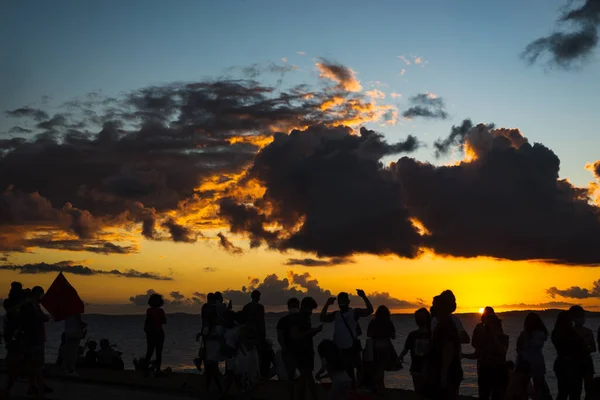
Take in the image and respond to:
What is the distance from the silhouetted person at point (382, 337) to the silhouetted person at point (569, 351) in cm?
336

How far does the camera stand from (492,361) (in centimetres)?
1325

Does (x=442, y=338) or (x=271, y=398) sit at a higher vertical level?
(x=442, y=338)

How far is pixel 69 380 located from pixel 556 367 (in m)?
11.5

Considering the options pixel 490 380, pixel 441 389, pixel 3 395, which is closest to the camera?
pixel 441 389

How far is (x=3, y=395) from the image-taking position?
1512 centimetres

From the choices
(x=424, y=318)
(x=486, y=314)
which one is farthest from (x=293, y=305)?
(x=486, y=314)

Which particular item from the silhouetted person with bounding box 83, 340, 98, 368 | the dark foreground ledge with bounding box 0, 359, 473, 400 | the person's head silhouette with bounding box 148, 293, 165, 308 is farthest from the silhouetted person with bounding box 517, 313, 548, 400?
the silhouetted person with bounding box 83, 340, 98, 368

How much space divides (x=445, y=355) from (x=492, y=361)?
3.87 meters

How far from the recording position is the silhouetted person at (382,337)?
16062 millimetres

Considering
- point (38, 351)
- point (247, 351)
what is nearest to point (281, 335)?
point (247, 351)

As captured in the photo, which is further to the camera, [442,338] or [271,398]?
[271,398]

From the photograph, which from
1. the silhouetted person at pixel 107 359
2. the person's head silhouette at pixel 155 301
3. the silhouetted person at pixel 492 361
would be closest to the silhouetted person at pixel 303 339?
the silhouetted person at pixel 492 361

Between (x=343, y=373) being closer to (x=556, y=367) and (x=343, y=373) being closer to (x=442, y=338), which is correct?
(x=442, y=338)

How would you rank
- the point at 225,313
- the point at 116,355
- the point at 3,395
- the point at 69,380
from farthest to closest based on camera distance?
the point at 116,355
the point at 69,380
the point at 225,313
the point at 3,395
